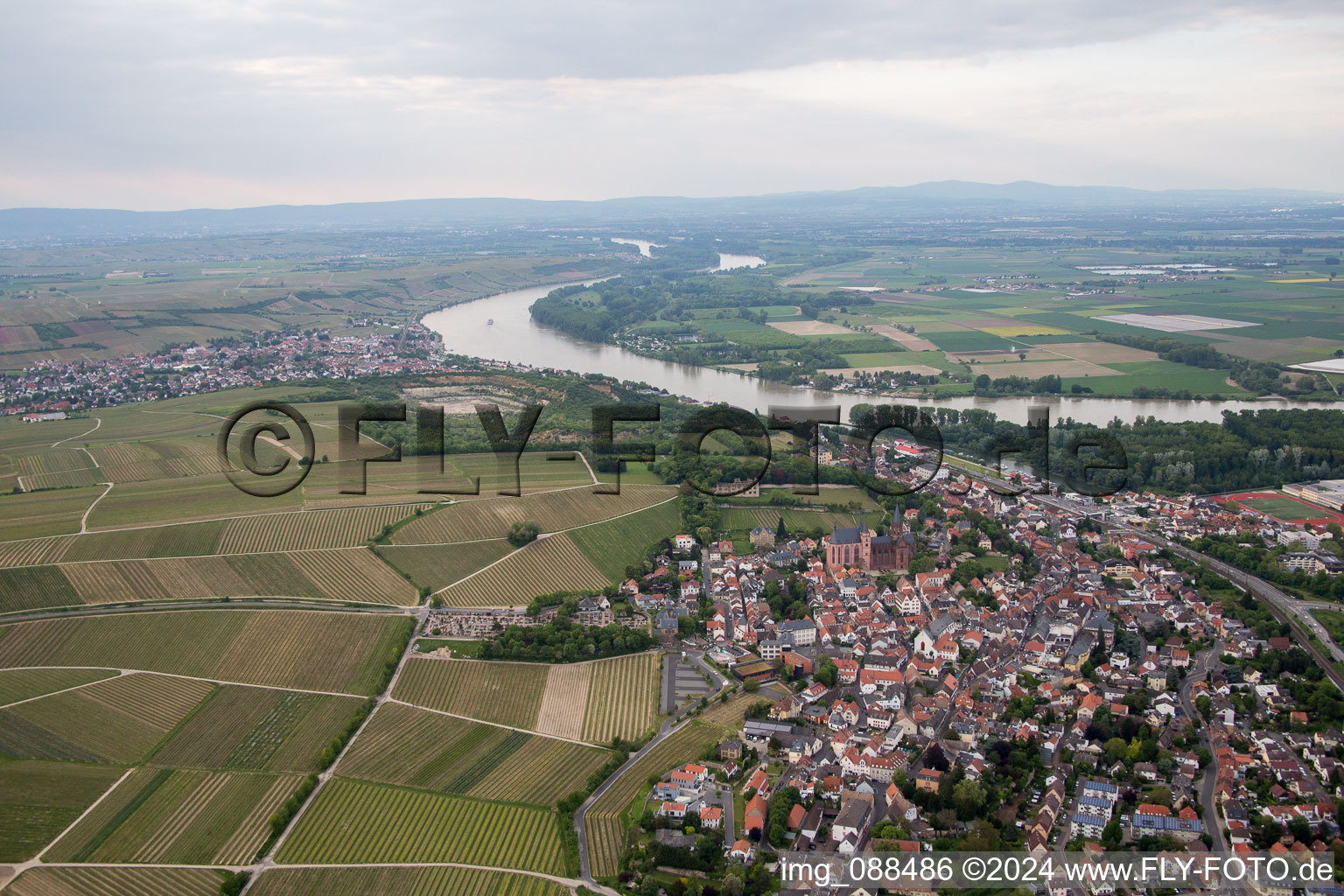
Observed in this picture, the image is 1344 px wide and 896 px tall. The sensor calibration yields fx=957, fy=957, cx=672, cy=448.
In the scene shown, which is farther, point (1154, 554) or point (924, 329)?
point (924, 329)

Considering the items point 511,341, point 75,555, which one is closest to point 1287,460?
point 75,555

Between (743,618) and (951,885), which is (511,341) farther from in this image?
(951,885)

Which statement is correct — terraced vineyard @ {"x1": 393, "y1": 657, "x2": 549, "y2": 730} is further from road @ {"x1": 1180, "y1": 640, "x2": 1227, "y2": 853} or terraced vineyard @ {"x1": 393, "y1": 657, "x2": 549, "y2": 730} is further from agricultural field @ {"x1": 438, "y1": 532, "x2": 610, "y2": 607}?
road @ {"x1": 1180, "y1": 640, "x2": 1227, "y2": 853}

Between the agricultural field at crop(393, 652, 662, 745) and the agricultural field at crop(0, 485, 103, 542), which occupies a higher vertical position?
the agricultural field at crop(0, 485, 103, 542)

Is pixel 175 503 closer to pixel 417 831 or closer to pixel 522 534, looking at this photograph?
pixel 522 534

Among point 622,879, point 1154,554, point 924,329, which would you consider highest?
point 924,329

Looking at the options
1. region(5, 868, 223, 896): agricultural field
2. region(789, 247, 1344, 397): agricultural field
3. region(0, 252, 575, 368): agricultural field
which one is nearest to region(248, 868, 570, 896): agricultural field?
region(5, 868, 223, 896): agricultural field

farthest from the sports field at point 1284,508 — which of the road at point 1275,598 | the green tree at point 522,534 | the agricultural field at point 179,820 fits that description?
the agricultural field at point 179,820
